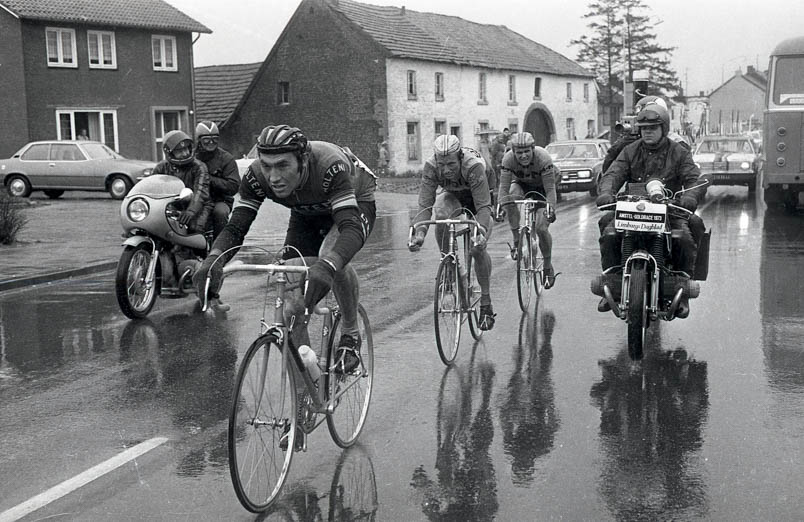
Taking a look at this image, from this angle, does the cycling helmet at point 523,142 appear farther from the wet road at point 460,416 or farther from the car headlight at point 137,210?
the car headlight at point 137,210

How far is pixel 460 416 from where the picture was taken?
5.96 meters

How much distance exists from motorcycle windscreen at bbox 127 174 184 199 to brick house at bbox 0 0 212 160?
91.5 ft

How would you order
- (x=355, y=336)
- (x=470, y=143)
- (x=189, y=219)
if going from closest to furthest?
(x=355, y=336) < (x=189, y=219) < (x=470, y=143)

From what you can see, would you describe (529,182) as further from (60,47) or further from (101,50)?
(101,50)

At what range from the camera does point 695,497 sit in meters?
4.49

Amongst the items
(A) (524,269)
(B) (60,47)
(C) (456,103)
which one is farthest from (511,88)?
(A) (524,269)

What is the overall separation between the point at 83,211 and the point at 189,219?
14933 millimetres

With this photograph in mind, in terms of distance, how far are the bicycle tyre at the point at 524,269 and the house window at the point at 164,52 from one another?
1271 inches

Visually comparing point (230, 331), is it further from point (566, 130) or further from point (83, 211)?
point (566, 130)

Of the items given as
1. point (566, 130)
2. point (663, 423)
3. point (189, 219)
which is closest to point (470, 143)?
point (566, 130)

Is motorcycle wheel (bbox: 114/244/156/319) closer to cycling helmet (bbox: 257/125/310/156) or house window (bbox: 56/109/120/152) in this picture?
cycling helmet (bbox: 257/125/310/156)

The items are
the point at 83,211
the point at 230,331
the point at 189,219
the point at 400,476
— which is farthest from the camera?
the point at 83,211

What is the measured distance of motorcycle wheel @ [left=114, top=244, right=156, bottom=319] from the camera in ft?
30.0

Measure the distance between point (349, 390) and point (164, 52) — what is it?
3703 cm
